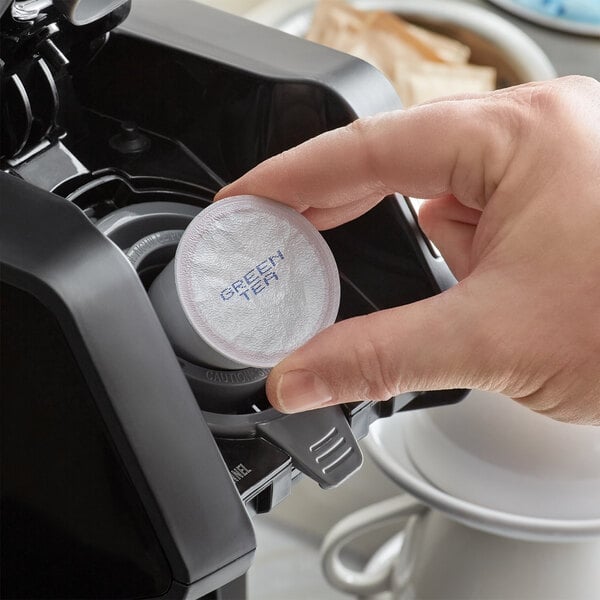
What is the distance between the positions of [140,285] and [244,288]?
50mm

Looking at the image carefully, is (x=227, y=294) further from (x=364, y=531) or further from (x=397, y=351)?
(x=364, y=531)

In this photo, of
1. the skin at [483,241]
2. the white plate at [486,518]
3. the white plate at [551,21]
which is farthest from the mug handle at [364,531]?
the white plate at [551,21]

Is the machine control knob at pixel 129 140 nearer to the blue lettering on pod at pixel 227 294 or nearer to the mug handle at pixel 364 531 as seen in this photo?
the blue lettering on pod at pixel 227 294

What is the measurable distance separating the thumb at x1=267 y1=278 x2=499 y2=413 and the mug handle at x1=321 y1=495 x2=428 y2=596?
0.26 meters

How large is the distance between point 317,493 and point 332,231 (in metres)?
0.64

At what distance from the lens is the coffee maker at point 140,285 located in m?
0.33

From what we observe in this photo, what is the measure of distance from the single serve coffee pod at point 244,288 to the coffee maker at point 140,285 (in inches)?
0.8

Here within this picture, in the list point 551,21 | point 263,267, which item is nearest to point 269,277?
point 263,267

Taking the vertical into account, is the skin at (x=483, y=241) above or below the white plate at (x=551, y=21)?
above

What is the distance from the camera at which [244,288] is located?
0.38 m

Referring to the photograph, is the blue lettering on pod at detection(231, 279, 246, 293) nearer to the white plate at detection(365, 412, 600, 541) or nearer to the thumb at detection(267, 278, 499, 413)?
the thumb at detection(267, 278, 499, 413)

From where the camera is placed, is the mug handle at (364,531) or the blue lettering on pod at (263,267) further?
the mug handle at (364,531)

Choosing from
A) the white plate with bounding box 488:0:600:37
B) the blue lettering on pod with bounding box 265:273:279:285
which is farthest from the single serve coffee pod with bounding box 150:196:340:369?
the white plate with bounding box 488:0:600:37

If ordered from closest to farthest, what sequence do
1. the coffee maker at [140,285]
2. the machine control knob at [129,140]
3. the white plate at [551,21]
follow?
the coffee maker at [140,285] → the machine control knob at [129,140] → the white plate at [551,21]
